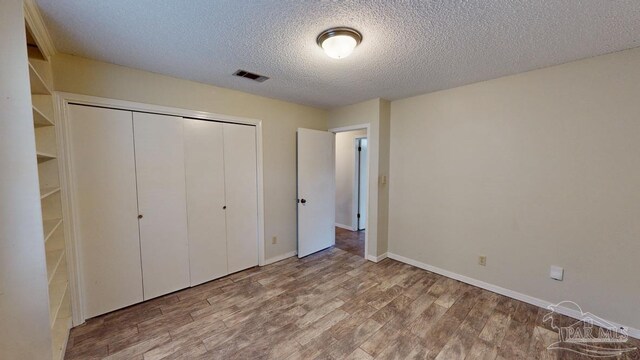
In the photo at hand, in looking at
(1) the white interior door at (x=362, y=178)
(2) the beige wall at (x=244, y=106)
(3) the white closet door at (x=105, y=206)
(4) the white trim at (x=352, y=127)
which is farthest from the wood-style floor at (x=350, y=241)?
(3) the white closet door at (x=105, y=206)

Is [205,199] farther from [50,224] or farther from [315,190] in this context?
[315,190]

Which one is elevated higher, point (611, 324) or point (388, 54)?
point (388, 54)

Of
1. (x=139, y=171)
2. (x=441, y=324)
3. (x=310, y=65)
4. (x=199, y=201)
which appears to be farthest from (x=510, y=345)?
(x=139, y=171)

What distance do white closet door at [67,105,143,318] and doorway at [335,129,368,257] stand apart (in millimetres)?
3313

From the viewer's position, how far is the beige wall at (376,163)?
3.24 metres

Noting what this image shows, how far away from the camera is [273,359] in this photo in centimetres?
167

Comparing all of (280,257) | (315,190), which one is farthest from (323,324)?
(315,190)

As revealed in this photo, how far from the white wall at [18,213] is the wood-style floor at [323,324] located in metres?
0.82

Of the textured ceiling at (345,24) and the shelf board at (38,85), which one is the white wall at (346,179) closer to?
the textured ceiling at (345,24)

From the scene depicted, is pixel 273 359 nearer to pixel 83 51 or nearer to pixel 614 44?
pixel 83 51

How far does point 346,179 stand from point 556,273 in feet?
11.2

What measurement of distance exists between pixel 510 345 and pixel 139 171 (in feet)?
11.5

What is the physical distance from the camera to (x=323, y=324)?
204 centimetres

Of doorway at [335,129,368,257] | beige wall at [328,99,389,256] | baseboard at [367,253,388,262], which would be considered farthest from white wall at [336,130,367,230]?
baseboard at [367,253,388,262]
